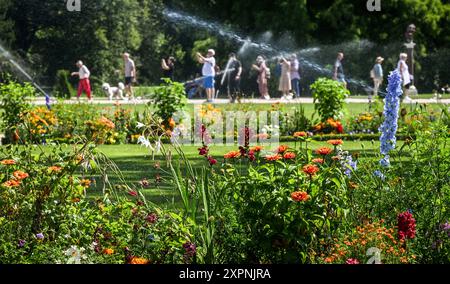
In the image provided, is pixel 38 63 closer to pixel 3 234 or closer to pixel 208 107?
pixel 208 107

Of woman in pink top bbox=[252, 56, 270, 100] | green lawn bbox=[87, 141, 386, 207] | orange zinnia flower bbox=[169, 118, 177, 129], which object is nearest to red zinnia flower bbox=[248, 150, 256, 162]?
green lawn bbox=[87, 141, 386, 207]

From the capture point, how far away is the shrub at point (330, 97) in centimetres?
1719

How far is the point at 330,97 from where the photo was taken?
56.4 ft

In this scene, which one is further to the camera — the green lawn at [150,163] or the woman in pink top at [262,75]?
the woman in pink top at [262,75]

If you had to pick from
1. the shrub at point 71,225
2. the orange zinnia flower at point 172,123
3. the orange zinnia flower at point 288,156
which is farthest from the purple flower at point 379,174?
the orange zinnia flower at point 172,123

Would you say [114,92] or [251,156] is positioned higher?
[251,156]

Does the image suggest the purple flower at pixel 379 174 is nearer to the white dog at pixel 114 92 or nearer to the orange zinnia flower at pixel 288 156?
the orange zinnia flower at pixel 288 156

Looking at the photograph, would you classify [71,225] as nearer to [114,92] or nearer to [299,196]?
[299,196]

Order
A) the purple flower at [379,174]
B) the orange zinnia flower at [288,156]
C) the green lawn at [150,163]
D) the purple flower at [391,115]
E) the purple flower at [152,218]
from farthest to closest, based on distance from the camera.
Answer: the green lawn at [150,163], the purple flower at [391,115], the purple flower at [379,174], the orange zinnia flower at [288,156], the purple flower at [152,218]

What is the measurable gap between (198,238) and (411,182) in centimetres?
147

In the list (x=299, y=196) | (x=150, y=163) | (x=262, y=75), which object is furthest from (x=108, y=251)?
(x=262, y=75)

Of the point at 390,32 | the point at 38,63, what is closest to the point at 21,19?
the point at 38,63

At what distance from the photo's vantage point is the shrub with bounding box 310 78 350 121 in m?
17.2

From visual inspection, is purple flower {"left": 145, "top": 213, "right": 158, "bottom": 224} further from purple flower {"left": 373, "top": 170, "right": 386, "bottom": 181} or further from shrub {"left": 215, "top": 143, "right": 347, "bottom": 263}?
purple flower {"left": 373, "top": 170, "right": 386, "bottom": 181}
